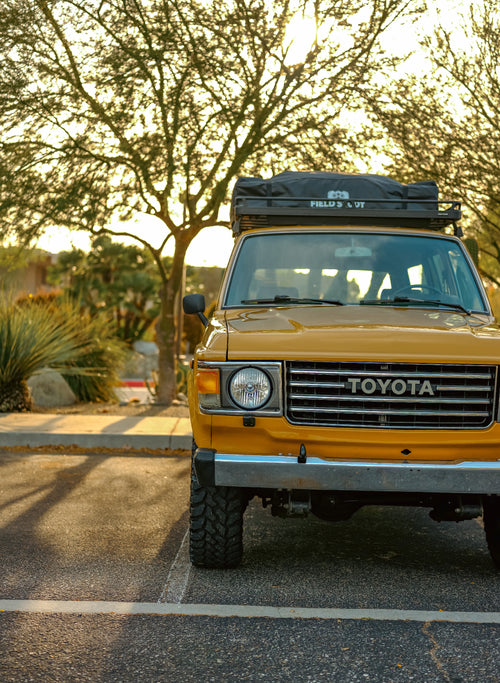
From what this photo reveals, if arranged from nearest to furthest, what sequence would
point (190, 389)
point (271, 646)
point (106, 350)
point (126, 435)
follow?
point (271, 646) → point (190, 389) → point (126, 435) → point (106, 350)

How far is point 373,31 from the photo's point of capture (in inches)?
464

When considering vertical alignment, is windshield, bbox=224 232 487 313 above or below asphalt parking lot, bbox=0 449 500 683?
above

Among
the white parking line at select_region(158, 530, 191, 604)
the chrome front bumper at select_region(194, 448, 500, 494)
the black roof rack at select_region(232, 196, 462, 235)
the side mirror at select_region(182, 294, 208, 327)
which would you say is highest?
the black roof rack at select_region(232, 196, 462, 235)

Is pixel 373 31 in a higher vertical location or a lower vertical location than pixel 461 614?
higher

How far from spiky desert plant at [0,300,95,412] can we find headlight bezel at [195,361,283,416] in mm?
7919

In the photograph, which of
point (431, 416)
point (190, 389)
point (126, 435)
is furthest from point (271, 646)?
point (126, 435)

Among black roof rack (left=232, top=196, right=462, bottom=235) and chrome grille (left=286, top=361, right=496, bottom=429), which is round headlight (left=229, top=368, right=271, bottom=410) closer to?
chrome grille (left=286, top=361, right=496, bottom=429)

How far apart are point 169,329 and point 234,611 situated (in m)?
9.59

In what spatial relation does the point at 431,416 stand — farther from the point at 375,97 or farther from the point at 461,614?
the point at 375,97

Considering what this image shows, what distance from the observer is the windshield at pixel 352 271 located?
588 cm

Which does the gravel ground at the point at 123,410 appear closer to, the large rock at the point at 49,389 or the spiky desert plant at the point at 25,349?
the large rock at the point at 49,389

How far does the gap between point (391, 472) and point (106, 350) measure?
1103cm

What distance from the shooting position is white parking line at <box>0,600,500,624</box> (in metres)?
4.44

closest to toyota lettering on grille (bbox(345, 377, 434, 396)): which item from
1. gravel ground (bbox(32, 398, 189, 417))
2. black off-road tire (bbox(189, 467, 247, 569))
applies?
black off-road tire (bbox(189, 467, 247, 569))
